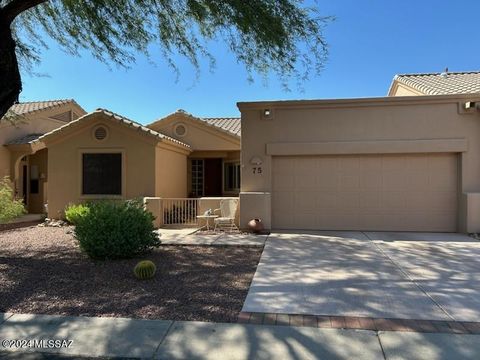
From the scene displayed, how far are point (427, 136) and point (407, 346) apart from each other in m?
8.87

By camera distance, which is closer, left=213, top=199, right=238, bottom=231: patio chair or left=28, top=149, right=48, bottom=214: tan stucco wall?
left=213, top=199, right=238, bottom=231: patio chair

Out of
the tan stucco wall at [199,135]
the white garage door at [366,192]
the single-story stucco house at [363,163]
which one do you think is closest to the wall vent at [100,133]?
the single-story stucco house at [363,163]

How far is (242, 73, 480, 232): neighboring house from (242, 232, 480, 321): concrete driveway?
4.90 feet

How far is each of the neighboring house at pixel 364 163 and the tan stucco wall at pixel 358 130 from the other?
0.03 meters

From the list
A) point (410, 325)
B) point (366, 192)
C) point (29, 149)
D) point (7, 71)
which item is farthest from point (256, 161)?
point (29, 149)

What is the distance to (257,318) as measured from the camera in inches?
191

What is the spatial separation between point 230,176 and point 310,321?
1427cm

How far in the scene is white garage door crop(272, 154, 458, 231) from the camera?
1156 cm

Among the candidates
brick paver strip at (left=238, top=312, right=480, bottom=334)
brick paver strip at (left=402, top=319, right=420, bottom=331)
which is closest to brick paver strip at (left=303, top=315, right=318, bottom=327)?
brick paver strip at (left=238, top=312, right=480, bottom=334)

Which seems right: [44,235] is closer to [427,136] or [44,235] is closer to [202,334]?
[202,334]

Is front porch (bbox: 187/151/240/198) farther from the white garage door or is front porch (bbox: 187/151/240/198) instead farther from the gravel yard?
the gravel yard

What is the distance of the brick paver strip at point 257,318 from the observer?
15.5 ft

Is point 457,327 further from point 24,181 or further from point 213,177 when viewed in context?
point 24,181

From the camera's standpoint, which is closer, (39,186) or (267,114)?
(267,114)
